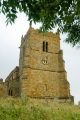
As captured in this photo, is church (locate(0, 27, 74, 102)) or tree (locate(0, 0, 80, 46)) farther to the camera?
church (locate(0, 27, 74, 102))

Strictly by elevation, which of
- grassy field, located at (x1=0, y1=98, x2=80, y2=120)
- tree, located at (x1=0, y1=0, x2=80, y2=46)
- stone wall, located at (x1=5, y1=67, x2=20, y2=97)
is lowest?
grassy field, located at (x1=0, y1=98, x2=80, y2=120)

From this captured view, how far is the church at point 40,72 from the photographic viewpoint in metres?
48.3

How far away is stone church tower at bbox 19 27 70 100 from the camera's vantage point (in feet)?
159

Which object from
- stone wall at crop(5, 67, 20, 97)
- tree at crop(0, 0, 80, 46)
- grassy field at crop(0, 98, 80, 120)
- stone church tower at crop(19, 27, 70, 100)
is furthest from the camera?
stone wall at crop(5, 67, 20, 97)

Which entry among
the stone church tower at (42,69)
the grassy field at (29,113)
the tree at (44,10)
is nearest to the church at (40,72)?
the stone church tower at (42,69)

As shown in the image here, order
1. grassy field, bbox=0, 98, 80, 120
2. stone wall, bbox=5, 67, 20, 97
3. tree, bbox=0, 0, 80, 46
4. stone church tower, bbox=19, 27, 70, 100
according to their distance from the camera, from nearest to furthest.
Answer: tree, bbox=0, 0, 80, 46 < grassy field, bbox=0, 98, 80, 120 < stone church tower, bbox=19, 27, 70, 100 < stone wall, bbox=5, 67, 20, 97

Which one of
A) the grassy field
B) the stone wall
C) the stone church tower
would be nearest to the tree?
the grassy field

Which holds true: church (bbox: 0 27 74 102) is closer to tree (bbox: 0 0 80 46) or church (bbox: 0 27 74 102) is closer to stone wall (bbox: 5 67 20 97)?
stone wall (bbox: 5 67 20 97)

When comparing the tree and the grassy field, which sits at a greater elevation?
the tree

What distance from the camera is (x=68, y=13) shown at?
224 inches

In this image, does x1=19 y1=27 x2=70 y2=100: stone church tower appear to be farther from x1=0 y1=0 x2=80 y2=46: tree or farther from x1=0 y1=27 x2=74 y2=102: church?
x1=0 y1=0 x2=80 y2=46: tree

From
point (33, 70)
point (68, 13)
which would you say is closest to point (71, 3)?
point (68, 13)

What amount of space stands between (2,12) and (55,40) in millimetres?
49879

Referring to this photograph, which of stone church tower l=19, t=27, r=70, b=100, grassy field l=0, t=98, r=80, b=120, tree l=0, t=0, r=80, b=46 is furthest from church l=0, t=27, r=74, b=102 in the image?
tree l=0, t=0, r=80, b=46
